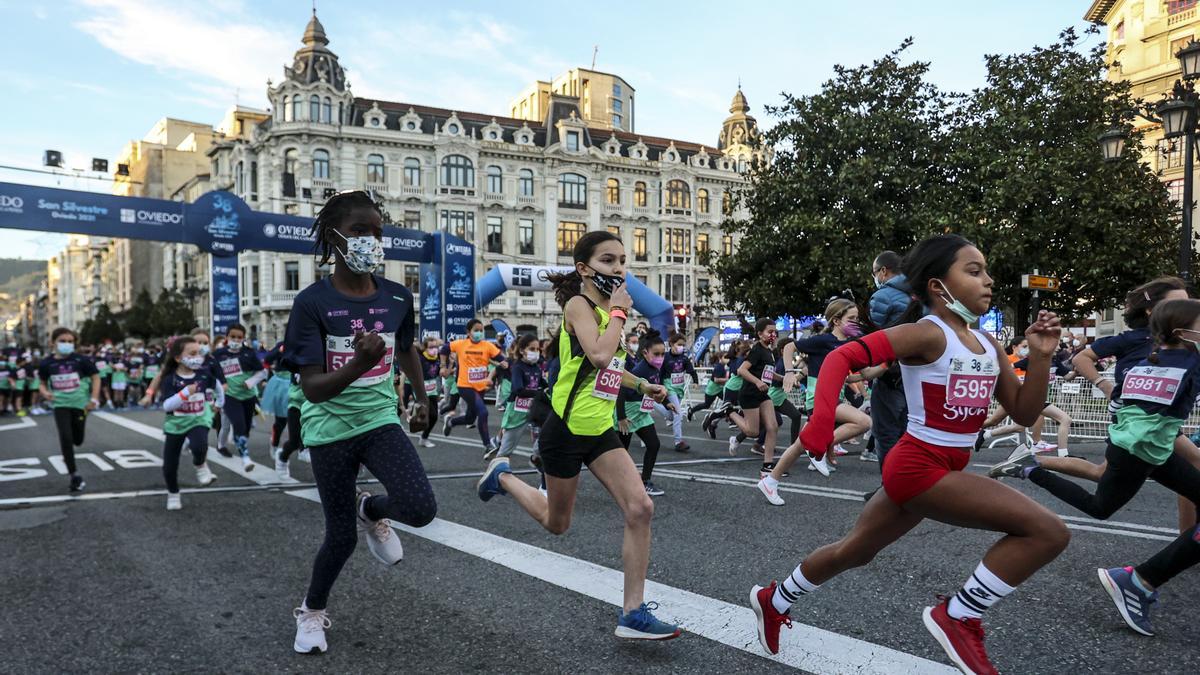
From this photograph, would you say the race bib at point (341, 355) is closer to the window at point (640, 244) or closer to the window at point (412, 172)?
the window at point (412, 172)

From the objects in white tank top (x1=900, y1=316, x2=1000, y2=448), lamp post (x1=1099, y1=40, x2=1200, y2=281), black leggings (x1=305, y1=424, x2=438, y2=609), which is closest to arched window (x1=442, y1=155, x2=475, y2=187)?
lamp post (x1=1099, y1=40, x2=1200, y2=281)

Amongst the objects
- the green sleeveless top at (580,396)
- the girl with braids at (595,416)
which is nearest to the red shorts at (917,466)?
the girl with braids at (595,416)

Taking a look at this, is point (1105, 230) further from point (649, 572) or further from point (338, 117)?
point (338, 117)

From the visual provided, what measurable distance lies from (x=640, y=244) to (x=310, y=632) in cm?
5476

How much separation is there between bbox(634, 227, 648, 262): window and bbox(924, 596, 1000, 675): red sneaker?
5462 centimetres

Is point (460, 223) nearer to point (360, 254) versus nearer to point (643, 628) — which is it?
point (360, 254)

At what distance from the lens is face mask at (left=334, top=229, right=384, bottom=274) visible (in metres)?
3.61

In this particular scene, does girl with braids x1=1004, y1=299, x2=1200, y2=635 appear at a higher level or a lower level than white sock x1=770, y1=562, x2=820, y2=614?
higher

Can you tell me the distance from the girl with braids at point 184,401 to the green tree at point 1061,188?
17.3 m

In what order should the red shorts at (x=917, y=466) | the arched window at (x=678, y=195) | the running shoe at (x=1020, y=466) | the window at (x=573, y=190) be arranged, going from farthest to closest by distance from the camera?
1. the arched window at (x=678, y=195)
2. the window at (x=573, y=190)
3. the running shoe at (x=1020, y=466)
4. the red shorts at (x=917, y=466)

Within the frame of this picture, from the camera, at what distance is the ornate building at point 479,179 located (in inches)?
1922

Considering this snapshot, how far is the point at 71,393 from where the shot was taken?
28.0 feet

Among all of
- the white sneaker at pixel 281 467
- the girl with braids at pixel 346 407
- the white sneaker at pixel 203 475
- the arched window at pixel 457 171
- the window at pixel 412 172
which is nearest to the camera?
the girl with braids at pixel 346 407

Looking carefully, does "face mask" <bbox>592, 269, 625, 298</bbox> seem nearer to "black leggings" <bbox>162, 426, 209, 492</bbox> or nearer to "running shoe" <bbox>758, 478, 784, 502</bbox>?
"running shoe" <bbox>758, 478, 784, 502</bbox>
